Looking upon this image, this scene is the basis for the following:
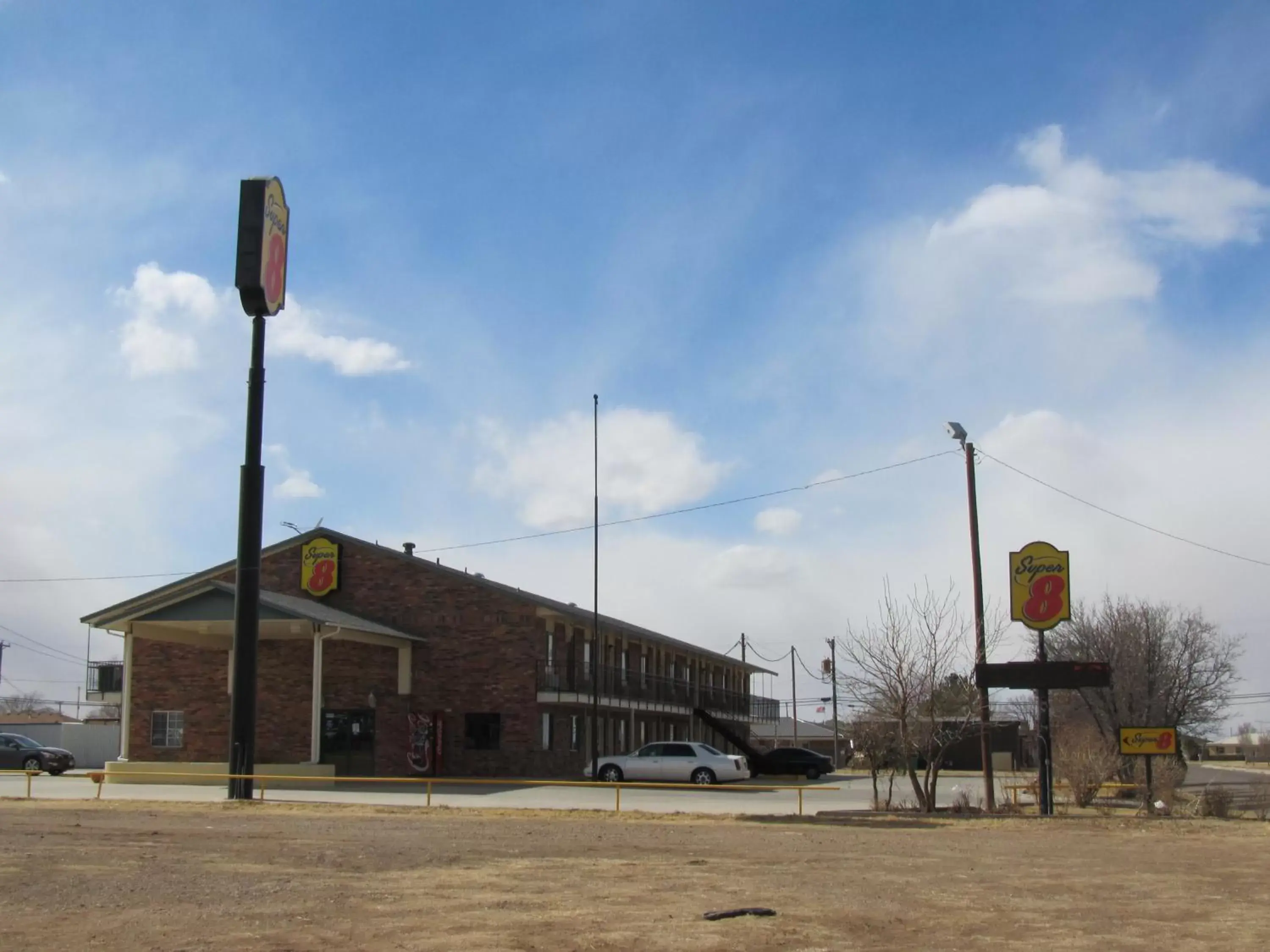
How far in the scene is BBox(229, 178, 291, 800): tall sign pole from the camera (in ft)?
88.4

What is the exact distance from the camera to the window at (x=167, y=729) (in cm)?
4206

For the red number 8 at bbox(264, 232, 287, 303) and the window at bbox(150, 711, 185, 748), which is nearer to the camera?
the red number 8 at bbox(264, 232, 287, 303)

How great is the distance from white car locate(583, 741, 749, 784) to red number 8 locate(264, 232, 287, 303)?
16814mm

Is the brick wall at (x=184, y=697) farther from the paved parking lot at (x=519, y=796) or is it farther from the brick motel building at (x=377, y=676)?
the paved parking lot at (x=519, y=796)

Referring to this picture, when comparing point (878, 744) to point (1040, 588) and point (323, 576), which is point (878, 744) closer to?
point (1040, 588)

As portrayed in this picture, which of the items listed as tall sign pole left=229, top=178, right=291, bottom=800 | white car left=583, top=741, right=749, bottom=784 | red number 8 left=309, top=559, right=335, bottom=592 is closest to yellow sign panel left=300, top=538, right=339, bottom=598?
red number 8 left=309, top=559, right=335, bottom=592

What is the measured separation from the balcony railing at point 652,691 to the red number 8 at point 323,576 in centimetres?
758

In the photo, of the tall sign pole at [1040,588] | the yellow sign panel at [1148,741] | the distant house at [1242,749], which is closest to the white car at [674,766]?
the tall sign pole at [1040,588]

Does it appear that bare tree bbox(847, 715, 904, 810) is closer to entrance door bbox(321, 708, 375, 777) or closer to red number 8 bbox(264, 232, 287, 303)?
red number 8 bbox(264, 232, 287, 303)

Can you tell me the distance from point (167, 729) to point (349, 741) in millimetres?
6490

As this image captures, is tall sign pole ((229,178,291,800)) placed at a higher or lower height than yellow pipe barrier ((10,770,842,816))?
higher

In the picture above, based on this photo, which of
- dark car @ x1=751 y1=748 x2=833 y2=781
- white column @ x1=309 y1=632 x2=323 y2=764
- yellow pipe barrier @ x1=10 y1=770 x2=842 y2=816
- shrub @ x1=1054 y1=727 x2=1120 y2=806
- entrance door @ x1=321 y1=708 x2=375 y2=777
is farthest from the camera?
dark car @ x1=751 y1=748 x2=833 y2=781

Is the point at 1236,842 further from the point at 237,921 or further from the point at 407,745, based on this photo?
the point at 407,745

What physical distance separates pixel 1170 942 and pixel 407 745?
3205 cm
